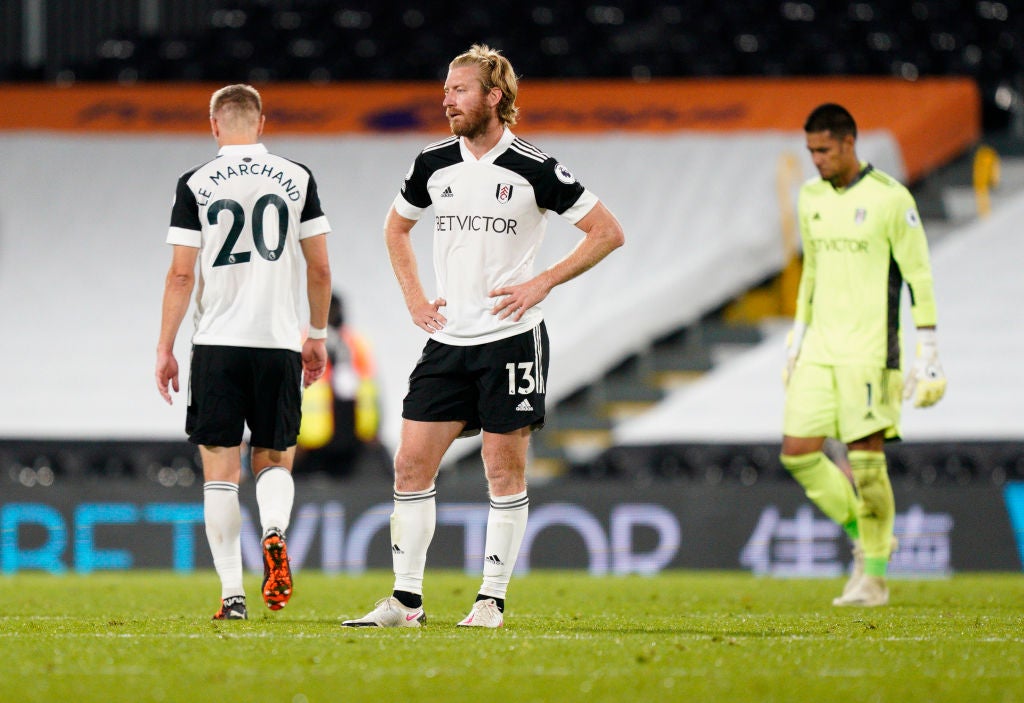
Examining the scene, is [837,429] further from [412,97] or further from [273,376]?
[412,97]

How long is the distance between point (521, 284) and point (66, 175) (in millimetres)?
14532

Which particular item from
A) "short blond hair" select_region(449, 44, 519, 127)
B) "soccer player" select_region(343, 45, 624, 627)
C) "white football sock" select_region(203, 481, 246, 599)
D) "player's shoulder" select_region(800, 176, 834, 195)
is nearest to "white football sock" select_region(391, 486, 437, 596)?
"soccer player" select_region(343, 45, 624, 627)

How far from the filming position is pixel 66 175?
64.3 feet

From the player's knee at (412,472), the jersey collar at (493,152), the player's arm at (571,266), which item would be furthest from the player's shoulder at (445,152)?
the player's knee at (412,472)

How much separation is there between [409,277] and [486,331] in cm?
44

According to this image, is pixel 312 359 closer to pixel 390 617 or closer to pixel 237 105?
pixel 237 105

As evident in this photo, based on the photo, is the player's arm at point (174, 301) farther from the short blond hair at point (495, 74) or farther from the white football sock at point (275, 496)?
the short blond hair at point (495, 74)

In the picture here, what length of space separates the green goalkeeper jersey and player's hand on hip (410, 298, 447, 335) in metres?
2.62

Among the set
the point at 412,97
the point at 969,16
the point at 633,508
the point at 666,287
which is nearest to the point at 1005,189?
the point at 969,16

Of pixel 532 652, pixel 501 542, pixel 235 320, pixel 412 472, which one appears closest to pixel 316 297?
pixel 235 320

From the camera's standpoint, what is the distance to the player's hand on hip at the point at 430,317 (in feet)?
20.3

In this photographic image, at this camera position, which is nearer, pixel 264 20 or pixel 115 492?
pixel 115 492

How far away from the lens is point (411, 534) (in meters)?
6.19

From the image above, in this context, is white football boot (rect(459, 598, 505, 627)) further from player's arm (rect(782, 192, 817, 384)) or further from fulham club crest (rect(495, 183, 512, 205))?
player's arm (rect(782, 192, 817, 384))
